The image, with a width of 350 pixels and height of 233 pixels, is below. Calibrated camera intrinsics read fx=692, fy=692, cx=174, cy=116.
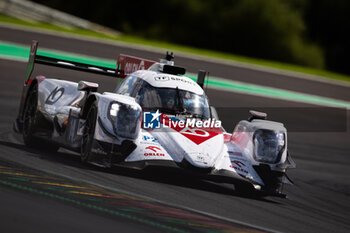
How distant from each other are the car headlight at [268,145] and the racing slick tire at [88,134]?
75.1 inches

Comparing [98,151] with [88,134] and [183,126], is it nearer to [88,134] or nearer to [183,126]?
[88,134]

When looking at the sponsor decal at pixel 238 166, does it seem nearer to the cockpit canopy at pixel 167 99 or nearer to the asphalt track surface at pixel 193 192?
the asphalt track surface at pixel 193 192

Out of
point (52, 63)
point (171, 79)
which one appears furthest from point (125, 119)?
point (52, 63)

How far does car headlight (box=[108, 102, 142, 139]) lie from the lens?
7.54 m

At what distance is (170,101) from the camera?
27.5ft

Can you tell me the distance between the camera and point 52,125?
8938mm

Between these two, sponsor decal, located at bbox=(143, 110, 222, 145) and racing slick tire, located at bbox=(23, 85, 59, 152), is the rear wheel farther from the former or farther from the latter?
racing slick tire, located at bbox=(23, 85, 59, 152)

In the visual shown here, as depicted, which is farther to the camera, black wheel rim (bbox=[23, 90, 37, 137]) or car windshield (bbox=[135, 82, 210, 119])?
black wheel rim (bbox=[23, 90, 37, 137])

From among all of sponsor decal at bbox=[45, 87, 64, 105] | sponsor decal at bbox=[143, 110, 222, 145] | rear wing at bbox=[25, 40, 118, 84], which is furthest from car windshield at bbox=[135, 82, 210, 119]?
rear wing at bbox=[25, 40, 118, 84]

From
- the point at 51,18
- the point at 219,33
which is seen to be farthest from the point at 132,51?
the point at 219,33

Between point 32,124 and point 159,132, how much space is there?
2.27 meters

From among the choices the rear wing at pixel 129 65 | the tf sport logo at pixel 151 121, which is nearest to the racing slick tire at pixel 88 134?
the tf sport logo at pixel 151 121

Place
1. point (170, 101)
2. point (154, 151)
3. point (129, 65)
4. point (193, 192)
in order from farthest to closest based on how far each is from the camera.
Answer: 1. point (129, 65)
2. point (170, 101)
3. point (154, 151)
4. point (193, 192)

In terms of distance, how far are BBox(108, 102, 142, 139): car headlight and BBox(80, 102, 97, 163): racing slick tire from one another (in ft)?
0.95
